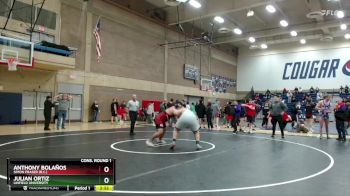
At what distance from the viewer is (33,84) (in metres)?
17.9

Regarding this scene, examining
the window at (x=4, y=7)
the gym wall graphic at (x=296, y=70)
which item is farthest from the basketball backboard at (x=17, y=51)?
the gym wall graphic at (x=296, y=70)

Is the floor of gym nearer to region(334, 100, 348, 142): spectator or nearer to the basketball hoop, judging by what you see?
region(334, 100, 348, 142): spectator

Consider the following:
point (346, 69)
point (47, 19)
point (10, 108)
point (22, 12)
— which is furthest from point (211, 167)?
point (346, 69)

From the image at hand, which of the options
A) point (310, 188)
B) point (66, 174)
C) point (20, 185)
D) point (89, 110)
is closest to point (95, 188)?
point (66, 174)

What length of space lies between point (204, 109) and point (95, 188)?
15846 mm

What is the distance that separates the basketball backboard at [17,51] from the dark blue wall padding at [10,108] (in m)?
2.50

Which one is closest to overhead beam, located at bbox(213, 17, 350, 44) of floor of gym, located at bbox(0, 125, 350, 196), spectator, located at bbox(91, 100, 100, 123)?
spectator, located at bbox(91, 100, 100, 123)

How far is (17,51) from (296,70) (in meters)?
29.9

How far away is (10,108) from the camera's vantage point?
54.9 feet

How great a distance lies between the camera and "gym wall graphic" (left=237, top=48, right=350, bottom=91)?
32.3m
